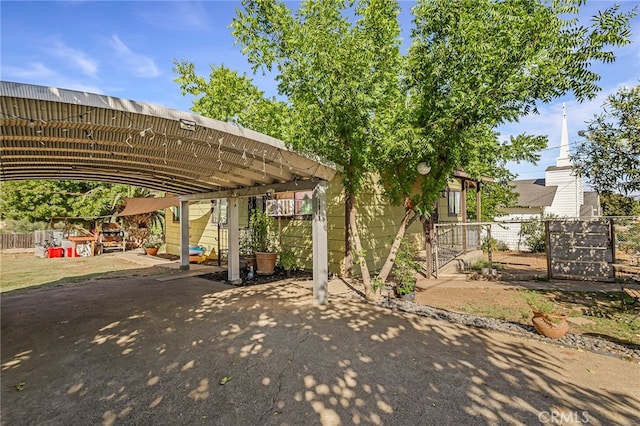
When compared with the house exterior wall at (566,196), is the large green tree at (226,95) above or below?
above

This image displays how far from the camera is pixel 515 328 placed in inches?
183

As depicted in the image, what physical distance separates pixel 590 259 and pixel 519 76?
18.4 feet

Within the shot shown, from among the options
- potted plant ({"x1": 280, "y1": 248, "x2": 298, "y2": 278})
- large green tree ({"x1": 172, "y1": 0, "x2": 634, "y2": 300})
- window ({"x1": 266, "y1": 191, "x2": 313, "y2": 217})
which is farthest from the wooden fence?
large green tree ({"x1": 172, "y1": 0, "x2": 634, "y2": 300})

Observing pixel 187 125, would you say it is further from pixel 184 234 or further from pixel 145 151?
pixel 184 234

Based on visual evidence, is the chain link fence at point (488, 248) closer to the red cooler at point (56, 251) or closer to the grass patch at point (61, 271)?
the grass patch at point (61, 271)

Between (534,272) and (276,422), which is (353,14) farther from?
(534,272)

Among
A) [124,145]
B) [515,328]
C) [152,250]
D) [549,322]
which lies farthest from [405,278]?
[152,250]

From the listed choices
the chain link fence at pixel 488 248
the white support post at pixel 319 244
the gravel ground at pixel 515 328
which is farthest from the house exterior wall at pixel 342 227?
the white support post at pixel 319 244

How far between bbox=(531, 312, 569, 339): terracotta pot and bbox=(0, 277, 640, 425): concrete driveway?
0.26 metres

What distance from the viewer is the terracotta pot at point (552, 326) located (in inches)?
166

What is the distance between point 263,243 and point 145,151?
4.77 m

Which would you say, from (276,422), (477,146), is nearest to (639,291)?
(477,146)

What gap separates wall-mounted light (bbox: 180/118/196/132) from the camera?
384cm

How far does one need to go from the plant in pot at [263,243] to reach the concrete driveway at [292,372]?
327 centimetres
